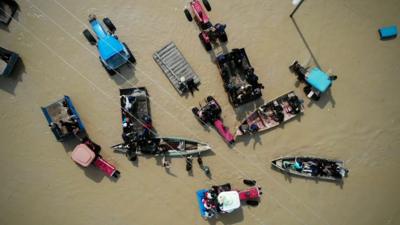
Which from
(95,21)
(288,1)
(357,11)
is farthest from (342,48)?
(95,21)

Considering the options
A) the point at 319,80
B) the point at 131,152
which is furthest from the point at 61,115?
the point at 319,80

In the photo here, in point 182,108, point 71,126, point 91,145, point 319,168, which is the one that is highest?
point 71,126

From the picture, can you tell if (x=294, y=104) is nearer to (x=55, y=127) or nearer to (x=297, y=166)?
(x=297, y=166)

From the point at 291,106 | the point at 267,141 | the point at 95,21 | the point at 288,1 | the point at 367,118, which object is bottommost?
the point at 367,118

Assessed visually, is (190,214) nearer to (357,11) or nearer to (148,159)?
(148,159)

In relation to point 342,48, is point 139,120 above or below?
above

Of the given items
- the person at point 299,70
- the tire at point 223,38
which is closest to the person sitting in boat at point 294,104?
the person at point 299,70
